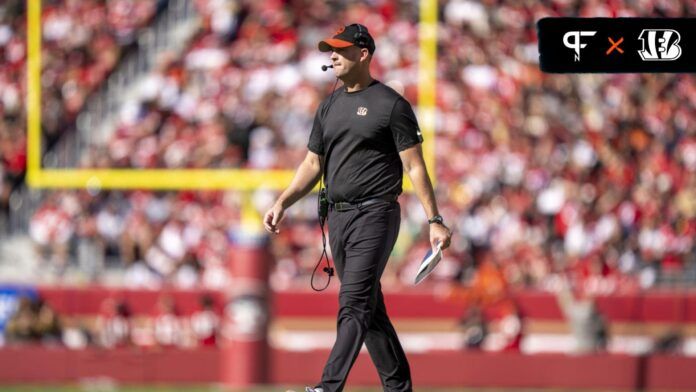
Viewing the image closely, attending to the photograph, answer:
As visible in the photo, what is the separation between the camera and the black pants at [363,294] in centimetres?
690

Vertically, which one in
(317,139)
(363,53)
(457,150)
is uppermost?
(363,53)

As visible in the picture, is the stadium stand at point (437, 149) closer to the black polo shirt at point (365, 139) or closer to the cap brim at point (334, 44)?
the black polo shirt at point (365, 139)

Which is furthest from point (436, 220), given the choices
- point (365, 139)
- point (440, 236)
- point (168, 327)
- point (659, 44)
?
point (168, 327)

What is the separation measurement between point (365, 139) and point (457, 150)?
10723 millimetres

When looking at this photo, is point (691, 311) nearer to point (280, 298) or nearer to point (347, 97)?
point (280, 298)

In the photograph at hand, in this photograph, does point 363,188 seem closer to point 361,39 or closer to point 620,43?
point 361,39

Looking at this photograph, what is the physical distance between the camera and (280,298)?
1716 centimetres

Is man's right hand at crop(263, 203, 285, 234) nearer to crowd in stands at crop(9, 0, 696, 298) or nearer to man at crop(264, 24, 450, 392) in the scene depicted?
man at crop(264, 24, 450, 392)

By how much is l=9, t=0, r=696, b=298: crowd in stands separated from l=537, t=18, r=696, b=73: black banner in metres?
8.79

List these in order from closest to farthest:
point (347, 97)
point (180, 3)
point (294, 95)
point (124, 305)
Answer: point (347, 97)
point (124, 305)
point (294, 95)
point (180, 3)

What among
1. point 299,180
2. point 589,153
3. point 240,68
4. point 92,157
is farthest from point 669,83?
point 299,180

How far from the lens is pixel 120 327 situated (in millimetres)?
14523

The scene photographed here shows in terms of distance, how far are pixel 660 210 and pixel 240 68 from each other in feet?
16.7

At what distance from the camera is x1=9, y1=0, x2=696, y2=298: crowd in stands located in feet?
54.0
